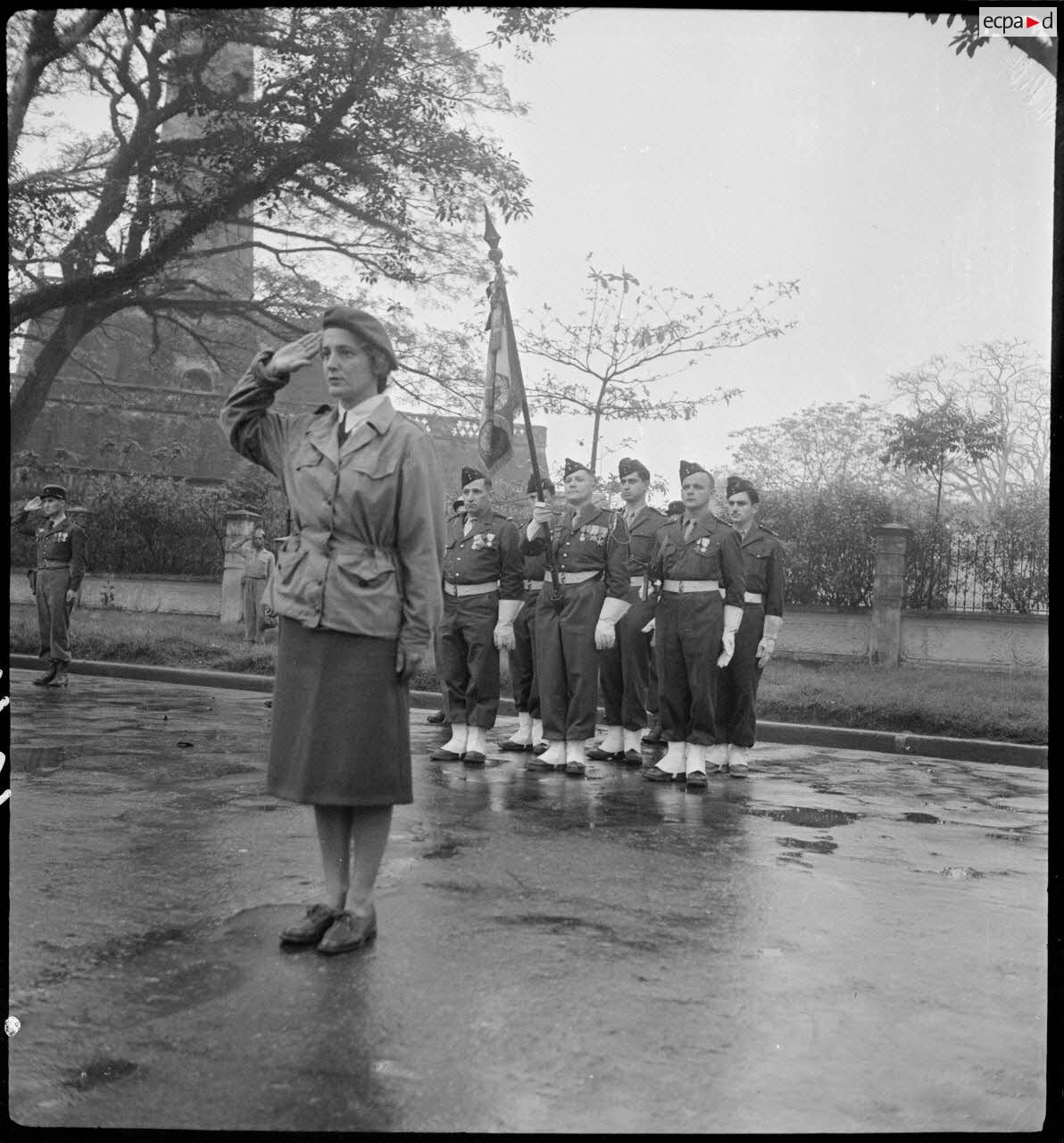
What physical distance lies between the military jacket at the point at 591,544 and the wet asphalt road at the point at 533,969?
1924 millimetres

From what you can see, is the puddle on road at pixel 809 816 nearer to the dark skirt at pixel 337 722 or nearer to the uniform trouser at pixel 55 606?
the dark skirt at pixel 337 722

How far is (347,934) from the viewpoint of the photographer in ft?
11.5

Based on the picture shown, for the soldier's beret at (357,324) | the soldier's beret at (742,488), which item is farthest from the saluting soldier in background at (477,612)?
the soldier's beret at (357,324)

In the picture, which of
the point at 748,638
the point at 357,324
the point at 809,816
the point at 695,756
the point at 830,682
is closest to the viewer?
the point at 357,324

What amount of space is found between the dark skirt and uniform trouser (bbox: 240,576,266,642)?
1274cm

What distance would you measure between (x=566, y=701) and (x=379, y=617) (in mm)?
4324

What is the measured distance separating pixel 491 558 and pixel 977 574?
8910 millimetres

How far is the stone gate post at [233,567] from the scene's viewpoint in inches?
711

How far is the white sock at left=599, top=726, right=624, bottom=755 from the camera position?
8.37m

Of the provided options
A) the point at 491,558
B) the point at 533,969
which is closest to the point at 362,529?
the point at 533,969

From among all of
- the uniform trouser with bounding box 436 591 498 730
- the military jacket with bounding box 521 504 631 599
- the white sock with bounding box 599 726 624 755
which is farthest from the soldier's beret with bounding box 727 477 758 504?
the uniform trouser with bounding box 436 591 498 730

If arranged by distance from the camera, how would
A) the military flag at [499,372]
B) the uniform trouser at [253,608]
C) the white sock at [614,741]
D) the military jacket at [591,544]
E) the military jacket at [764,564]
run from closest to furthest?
1. the military flag at [499,372]
2. the military jacket at [591,544]
3. the military jacket at [764,564]
4. the white sock at [614,741]
5. the uniform trouser at [253,608]

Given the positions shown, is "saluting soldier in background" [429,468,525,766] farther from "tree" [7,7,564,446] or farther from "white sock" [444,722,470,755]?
"tree" [7,7,564,446]

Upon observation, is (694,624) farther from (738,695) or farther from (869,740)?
(869,740)
